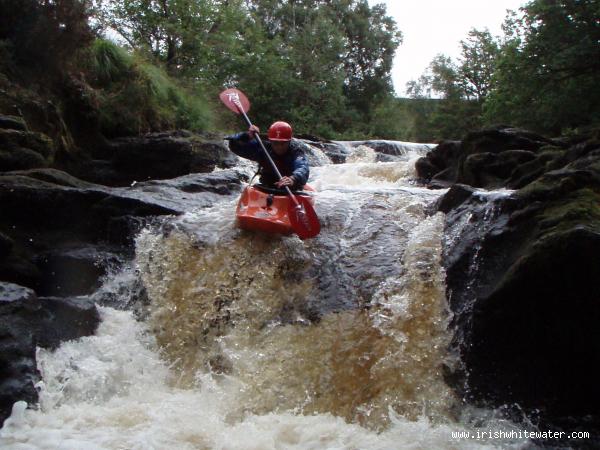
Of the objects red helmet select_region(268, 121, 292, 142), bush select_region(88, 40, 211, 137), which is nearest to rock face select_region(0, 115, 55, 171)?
bush select_region(88, 40, 211, 137)

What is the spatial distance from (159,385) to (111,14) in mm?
11611

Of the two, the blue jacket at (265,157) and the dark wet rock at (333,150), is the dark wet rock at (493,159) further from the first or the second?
the dark wet rock at (333,150)

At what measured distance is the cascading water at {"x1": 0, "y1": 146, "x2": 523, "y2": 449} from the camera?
10.3 ft

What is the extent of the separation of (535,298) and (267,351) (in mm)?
1787

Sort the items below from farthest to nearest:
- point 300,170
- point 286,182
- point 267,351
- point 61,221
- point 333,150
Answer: point 333,150 < point 300,170 < point 61,221 < point 286,182 < point 267,351

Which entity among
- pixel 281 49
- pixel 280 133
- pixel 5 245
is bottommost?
pixel 5 245

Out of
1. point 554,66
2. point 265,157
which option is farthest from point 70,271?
point 554,66

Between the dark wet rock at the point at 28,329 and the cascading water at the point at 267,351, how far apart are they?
0.29ft

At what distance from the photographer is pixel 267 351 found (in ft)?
12.9

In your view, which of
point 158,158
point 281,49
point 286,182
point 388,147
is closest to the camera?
point 286,182

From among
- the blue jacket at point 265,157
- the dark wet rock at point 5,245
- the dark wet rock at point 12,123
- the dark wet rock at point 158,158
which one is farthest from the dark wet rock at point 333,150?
the dark wet rock at point 5,245

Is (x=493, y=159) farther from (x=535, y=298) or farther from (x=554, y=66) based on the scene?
(x=554, y=66)

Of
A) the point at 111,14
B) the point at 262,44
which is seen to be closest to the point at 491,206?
the point at 111,14

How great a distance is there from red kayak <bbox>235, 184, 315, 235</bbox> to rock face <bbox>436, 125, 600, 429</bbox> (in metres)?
1.45
